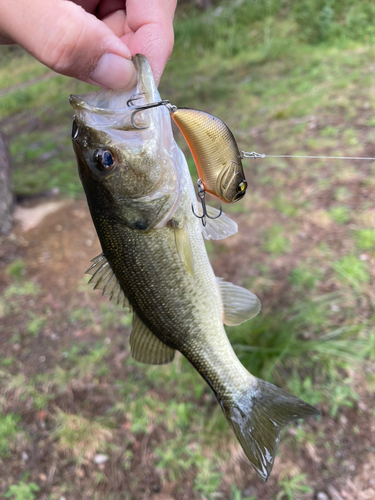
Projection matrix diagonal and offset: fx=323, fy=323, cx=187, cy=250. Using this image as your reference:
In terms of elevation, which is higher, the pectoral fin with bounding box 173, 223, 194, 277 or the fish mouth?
the fish mouth

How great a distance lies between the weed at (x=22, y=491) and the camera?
2.40 metres

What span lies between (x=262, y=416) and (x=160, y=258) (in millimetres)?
903

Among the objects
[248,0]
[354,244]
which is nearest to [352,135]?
[354,244]

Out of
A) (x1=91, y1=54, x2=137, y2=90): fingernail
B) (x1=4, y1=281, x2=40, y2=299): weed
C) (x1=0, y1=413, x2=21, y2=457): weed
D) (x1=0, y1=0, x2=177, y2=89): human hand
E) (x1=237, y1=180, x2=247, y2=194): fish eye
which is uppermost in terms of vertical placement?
(x1=0, y1=0, x2=177, y2=89): human hand

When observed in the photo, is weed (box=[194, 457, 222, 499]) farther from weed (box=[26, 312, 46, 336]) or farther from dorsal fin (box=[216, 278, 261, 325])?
weed (box=[26, 312, 46, 336])

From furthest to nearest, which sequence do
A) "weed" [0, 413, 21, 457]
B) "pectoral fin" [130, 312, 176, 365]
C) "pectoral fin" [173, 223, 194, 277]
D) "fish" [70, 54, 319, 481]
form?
"weed" [0, 413, 21, 457]
"pectoral fin" [130, 312, 176, 365]
"pectoral fin" [173, 223, 194, 277]
"fish" [70, 54, 319, 481]

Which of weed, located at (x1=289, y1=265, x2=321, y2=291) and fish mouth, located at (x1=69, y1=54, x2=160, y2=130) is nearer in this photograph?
fish mouth, located at (x1=69, y1=54, x2=160, y2=130)

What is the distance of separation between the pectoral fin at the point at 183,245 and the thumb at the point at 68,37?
1.94 feet

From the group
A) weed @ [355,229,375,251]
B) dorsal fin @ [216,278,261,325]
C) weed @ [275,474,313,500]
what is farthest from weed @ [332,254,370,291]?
dorsal fin @ [216,278,261,325]

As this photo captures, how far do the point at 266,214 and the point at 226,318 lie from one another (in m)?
2.46

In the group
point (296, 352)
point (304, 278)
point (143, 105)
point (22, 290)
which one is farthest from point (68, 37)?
point (22, 290)

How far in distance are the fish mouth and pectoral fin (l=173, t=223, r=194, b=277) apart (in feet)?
1.42

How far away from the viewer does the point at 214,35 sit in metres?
9.21

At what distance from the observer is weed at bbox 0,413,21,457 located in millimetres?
2654
